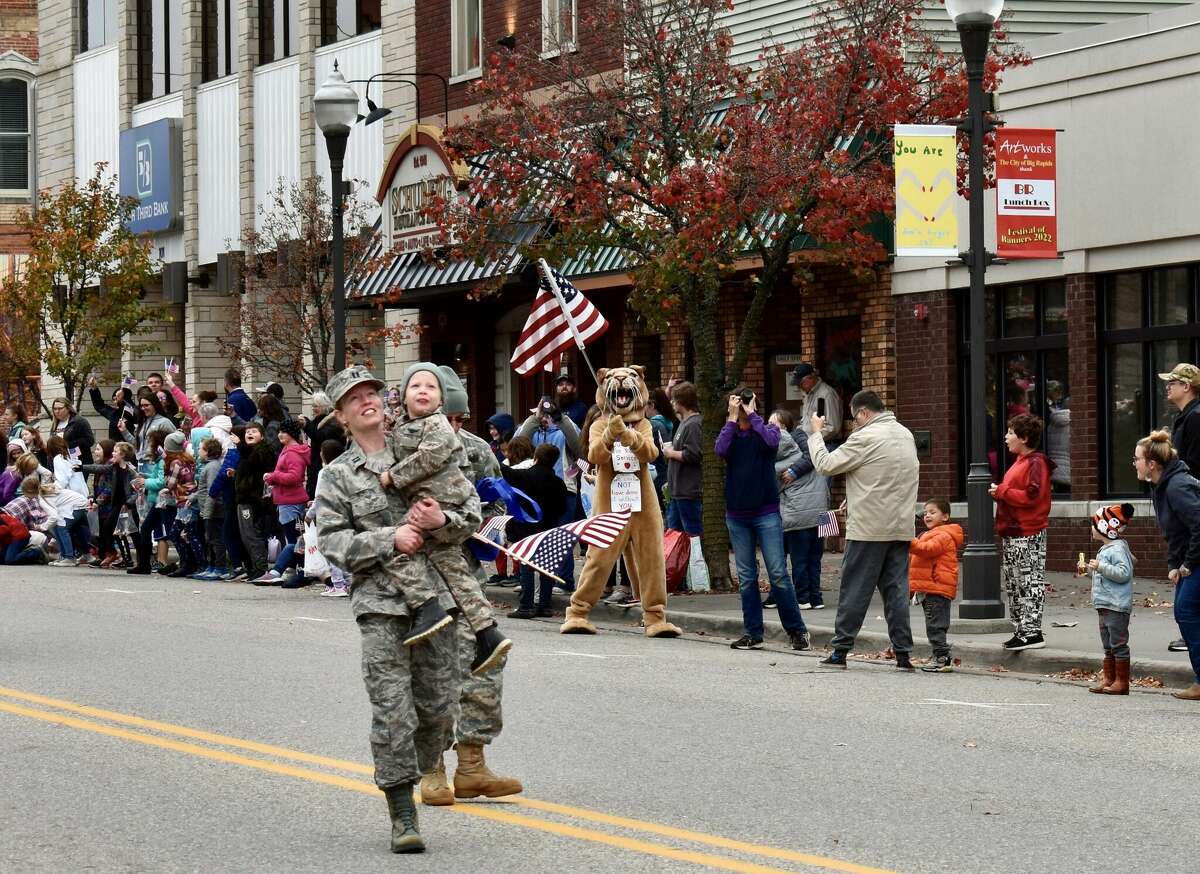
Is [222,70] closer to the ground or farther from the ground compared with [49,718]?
farther from the ground

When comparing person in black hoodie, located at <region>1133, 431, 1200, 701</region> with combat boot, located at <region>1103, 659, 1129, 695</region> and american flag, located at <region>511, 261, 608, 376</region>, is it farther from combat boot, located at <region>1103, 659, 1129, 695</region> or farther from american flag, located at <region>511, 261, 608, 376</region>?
american flag, located at <region>511, 261, 608, 376</region>

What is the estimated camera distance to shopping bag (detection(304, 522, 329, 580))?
2052 centimetres

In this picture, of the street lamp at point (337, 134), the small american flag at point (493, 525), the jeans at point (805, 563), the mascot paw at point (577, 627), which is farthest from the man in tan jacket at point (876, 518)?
the street lamp at point (337, 134)

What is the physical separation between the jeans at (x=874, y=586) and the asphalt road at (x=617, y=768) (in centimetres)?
35

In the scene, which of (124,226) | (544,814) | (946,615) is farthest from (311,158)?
(544,814)

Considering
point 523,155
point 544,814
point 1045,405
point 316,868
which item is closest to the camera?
point 316,868

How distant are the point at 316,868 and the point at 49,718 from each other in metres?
4.41

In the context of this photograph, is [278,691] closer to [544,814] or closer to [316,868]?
[544,814]

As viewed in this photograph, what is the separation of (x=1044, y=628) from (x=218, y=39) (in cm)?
2508

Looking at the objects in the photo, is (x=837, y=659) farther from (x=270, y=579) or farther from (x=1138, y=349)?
(x=270, y=579)

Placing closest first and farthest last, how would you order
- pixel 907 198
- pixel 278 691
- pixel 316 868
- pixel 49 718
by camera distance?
pixel 316 868
pixel 49 718
pixel 278 691
pixel 907 198

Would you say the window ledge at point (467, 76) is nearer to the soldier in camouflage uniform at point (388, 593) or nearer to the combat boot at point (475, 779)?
the combat boot at point (475, 779)

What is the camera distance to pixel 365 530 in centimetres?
823

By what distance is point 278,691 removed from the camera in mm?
12672
